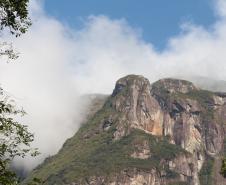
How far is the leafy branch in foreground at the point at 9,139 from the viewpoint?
29.0 meters

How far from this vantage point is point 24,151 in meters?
31.0

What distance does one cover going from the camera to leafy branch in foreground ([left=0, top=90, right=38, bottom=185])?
29.0 metres

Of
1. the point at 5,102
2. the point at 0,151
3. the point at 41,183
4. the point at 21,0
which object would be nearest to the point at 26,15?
the point at 21,0

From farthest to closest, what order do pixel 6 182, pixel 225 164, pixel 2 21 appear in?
pixel 225 164
pixel 2 21
pixel 6 182

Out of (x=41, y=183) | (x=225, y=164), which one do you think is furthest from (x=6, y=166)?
(x=225, y=164)

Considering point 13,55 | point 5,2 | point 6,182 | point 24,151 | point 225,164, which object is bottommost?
point 6,182

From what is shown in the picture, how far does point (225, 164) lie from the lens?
7619cm

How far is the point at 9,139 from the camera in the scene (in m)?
30.1

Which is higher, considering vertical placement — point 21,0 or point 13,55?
point 21,0

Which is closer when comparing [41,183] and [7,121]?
[7,121]

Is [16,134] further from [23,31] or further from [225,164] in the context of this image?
[225,164]

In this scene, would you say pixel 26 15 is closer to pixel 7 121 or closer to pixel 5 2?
pixel 5 2

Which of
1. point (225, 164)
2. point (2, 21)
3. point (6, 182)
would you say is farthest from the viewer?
point (225, 164)

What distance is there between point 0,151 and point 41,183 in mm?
3593
